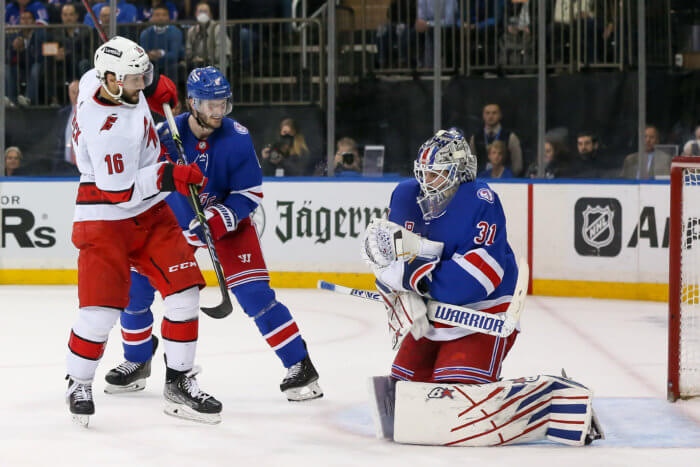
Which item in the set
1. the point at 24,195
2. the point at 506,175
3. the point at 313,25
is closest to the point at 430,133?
the point at 506,175

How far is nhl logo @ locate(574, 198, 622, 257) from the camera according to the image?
6.63 meters

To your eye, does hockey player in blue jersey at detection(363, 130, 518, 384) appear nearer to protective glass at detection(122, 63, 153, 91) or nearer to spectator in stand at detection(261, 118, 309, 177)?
protective glass at detection(122, 63, 153, 91)

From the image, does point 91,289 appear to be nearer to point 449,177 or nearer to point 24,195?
point 449,177

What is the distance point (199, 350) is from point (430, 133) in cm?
314

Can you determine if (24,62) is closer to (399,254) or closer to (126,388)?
(126,388)

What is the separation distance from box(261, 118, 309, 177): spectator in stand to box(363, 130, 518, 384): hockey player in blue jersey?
14.0 ft

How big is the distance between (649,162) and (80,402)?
4.79m

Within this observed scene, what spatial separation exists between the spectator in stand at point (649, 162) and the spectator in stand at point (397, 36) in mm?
1653

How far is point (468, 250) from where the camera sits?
3.15m

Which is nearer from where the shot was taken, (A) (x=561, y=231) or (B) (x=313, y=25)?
(A) (x=561, y=231)

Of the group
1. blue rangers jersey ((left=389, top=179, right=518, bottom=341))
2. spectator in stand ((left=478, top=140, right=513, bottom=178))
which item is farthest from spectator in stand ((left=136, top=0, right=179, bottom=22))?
blue rangers jersey ((left=389, top=179, right=518, bottom=341))

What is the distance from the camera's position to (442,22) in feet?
25.0

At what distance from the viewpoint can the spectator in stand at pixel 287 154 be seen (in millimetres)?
7504

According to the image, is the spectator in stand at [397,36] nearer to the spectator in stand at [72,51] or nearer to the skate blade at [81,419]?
the spectator in stand at [72,51]
